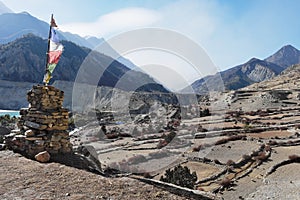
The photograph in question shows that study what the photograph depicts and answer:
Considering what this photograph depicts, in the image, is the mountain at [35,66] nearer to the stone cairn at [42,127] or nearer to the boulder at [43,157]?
the stone cairn at [42,127]

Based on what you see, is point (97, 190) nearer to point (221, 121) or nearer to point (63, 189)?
point (63, 189)

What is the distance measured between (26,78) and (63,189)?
126 metres

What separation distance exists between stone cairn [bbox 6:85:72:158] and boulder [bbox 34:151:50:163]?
585mm

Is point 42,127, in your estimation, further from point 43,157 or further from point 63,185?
point 63,185

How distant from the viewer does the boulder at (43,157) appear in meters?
8.92

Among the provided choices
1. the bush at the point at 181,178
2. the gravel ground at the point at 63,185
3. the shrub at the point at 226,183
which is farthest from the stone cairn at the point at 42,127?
the shrub at the point at 226,183

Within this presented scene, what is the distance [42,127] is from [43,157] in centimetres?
126

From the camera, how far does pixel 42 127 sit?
9.81m

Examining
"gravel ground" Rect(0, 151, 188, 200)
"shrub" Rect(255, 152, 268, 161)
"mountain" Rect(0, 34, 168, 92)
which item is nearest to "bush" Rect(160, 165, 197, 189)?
"shrub" Rect(255, 152, 268, 161)

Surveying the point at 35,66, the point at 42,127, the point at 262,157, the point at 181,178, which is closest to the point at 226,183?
the point at 181,178

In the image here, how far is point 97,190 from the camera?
22.2ft

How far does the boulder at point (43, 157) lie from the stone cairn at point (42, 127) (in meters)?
0.58

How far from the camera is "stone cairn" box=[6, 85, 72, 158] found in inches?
380

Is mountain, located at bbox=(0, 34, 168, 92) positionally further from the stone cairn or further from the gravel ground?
the gravel ground
